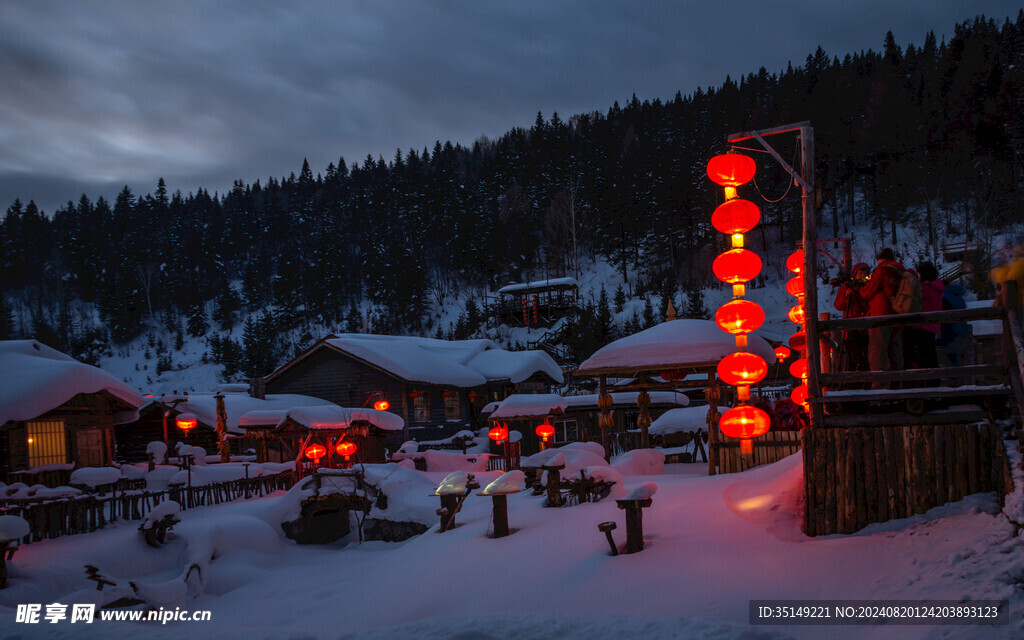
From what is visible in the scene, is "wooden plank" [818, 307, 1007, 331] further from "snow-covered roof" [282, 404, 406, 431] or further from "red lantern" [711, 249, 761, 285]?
"snow-covered roof" [282, 404, 406, 431]

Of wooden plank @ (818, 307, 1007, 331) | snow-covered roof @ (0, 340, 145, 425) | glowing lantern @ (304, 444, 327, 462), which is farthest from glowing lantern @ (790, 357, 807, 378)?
snow-covered roof @ (0, 340, 145, 425)

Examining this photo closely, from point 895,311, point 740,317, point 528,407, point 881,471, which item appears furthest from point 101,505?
point 895,311

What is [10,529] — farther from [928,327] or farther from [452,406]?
[452,406]

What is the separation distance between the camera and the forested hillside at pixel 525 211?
52781 mm

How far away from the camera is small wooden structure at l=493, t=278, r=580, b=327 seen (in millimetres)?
56469

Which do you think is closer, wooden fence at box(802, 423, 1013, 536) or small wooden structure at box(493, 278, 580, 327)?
wooden fence at box(802, 423, 1013, 536)

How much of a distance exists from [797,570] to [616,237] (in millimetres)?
64370

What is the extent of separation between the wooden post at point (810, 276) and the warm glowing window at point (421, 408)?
28.5 metres

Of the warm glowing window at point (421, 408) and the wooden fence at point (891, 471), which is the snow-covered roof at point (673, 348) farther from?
the warm glowing window at point (421, 408)

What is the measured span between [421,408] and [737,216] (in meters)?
27.9

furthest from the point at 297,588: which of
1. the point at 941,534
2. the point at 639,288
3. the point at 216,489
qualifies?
the point at 639,288

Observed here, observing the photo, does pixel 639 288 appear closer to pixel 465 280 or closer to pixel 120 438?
pixel 465 280

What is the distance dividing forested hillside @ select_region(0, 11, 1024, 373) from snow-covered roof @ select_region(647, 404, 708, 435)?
2684 cm

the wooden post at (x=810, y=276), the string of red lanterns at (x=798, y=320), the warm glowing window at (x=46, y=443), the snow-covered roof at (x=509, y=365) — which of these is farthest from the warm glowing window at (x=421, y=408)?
the wooden post at (x=810, y=276)
